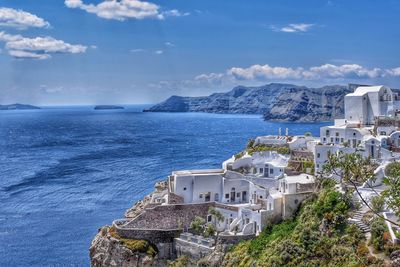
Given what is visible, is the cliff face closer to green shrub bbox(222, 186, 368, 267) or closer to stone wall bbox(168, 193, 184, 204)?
stone wall bbox(168, 193, 184, 204)

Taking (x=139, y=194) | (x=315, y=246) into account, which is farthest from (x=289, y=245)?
(x=139, y=194)

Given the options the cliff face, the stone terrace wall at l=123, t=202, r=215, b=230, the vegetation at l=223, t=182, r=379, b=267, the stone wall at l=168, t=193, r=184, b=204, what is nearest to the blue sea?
the cliff face

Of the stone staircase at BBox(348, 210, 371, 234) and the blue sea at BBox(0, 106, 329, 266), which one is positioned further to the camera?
the blue sea at BBox(0, 106, 329, 266)

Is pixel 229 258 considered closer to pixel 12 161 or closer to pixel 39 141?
pixel 12 161

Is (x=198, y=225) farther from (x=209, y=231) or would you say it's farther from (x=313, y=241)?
(x=313, y=241)

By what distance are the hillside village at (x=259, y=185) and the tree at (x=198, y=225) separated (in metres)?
0.15

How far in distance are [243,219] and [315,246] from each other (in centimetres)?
1136

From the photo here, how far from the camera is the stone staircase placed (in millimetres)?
40531

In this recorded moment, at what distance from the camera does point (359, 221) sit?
4162cm

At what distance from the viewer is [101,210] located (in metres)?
76.2

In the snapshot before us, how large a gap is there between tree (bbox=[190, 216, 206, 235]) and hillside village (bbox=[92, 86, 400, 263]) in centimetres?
15

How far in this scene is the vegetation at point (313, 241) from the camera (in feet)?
128

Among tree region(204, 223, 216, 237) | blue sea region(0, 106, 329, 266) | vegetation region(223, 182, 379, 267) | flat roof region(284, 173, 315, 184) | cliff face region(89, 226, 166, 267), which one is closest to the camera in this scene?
vegetation region(223, 182, 379, 267)

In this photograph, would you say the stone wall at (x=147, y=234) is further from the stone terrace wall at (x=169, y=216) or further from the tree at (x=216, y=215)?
the tree at (x=216, y=215)
